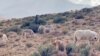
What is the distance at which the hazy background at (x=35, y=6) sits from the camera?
6600cm

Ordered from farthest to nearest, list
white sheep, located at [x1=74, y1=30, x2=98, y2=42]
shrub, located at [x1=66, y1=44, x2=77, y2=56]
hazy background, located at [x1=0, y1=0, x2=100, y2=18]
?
1. hazy background, located at [x1=0, y1=0, x2=100, y2=18]
2. white sheep, located at [x1=74, y1=30, x2=98, y2=42]
3. shrub, located at [x1=66, y1=44, x2=77, y2=56]

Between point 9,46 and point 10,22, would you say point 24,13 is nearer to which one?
Result: point 10,22

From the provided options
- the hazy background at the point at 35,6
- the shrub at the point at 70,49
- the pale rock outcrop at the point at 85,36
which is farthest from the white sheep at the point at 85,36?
the hazy background at the point at 35,6

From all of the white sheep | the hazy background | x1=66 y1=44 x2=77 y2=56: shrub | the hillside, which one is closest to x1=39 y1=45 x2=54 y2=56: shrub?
the hillside

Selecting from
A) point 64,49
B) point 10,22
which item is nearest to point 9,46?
point 64,49

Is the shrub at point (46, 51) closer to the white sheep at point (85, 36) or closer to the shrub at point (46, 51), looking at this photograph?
the shrub at point (46, 51)

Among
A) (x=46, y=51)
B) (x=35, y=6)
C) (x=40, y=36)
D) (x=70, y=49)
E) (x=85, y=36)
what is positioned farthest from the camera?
(x=35, y=6)

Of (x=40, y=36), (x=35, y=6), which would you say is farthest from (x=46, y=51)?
(x=35, y=6)

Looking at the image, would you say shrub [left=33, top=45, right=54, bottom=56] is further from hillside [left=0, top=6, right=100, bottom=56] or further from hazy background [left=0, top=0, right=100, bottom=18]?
hazy background [left=0, top=0, right=100, bottom=18]

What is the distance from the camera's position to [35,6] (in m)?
70.0

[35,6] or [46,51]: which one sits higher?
[46,51]

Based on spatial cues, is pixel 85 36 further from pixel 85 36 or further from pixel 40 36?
pixel 40 36

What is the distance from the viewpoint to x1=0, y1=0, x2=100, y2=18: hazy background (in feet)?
217

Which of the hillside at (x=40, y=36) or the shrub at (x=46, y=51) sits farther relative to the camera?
the hillside at (x=40, y=36)
